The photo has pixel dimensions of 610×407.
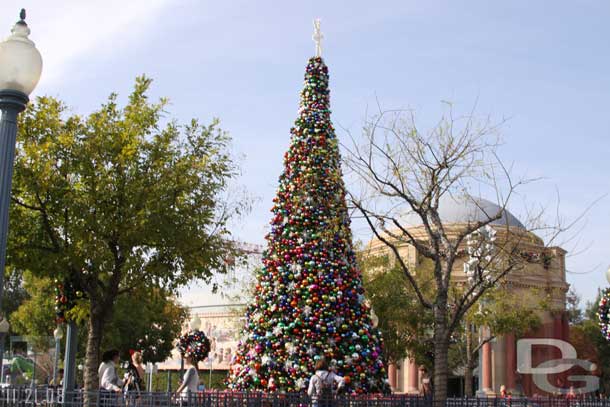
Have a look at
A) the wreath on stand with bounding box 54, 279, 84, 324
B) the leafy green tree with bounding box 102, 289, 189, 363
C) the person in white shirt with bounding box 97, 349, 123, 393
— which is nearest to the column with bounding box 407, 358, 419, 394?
the leafy green tree with bounding box 102, 289, 189, 363

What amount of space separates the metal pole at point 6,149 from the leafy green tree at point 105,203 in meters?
10.9

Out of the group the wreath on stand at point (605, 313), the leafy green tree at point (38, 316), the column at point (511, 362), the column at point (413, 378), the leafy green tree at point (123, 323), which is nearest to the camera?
the wreath on stand at point (605, 313)

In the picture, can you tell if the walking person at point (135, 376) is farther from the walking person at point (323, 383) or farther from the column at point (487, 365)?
the column at point (487, 365)

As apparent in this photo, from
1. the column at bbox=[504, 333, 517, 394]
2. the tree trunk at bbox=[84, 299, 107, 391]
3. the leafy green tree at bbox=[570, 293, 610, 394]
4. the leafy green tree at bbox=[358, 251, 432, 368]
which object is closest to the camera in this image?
the tree trunk at bbox=[84, 299, 107, 391]

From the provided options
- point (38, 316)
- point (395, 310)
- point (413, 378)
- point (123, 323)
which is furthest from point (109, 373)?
point (413, 378)

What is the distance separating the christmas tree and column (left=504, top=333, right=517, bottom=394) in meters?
41.6

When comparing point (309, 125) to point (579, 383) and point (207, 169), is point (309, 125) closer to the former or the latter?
point (207, 169)

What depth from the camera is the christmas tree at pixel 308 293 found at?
18.5 meters

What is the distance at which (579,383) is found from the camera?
6291 cm

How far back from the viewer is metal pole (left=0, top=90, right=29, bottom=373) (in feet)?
21.5

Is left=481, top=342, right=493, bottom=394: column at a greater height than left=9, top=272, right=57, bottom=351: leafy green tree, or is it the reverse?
left=9, top=272, right=57, bottom=351: leafy green tree

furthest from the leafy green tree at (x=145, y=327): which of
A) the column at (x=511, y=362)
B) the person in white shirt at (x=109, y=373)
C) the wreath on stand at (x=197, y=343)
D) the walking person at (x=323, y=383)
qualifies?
the walking person at (x=323, y=383)

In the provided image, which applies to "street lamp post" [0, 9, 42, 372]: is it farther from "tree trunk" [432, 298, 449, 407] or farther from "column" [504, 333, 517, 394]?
"column" [504, 333, 517, 394]

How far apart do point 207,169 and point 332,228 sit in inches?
151
